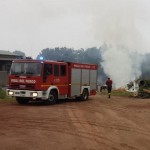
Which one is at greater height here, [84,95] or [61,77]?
[61,77]

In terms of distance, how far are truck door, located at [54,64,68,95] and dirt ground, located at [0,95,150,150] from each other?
13.1 feet

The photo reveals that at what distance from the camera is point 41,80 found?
72.4 feet

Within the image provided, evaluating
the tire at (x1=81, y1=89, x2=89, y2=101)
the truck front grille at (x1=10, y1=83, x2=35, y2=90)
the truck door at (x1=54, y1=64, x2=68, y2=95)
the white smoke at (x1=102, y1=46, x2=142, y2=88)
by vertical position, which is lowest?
A: the tire at (x1=81, y1=89, x2=89, y2=101)

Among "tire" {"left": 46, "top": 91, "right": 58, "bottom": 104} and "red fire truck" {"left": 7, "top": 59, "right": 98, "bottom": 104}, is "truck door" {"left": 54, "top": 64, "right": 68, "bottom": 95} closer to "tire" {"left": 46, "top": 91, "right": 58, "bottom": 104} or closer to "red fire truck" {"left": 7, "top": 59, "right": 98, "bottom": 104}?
"red fire truck" {"left": 7, "top": 59, "right": 98, "bottom": 104}

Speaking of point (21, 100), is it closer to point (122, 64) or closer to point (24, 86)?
point (24, 86)

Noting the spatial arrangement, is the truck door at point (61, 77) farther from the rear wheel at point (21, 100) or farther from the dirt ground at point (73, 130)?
the dirt ground at point (73, 130)

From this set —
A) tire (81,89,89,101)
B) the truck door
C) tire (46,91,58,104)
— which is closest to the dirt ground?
tire (46,91,58,104)

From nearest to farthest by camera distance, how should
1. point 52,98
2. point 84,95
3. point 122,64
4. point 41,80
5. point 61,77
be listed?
point 41,80
point 52,98
point 61,77
point 84,95
point 122,64

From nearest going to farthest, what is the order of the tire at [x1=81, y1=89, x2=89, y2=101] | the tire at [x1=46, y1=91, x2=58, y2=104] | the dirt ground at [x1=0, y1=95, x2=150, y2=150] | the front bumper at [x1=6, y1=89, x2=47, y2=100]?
the dirt ground at [x1=0, y1=95, x2=150, y2=150], the front bumper at [x1=6, y1=89, x2=47, y2=100], the tire at [x1=46, y1=91, x2=58, y2=104], the tire at [x1=81, y1=89, x2=89, y2=101]

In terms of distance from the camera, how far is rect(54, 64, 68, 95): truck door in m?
23.6

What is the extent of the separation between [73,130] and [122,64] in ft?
106

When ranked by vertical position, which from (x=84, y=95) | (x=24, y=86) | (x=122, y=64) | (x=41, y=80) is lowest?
(x=84, y=95)

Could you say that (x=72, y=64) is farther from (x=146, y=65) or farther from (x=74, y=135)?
(x=146, y=65)

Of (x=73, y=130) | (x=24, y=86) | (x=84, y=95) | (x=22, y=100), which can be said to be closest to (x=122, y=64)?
(x=84, y=95)
